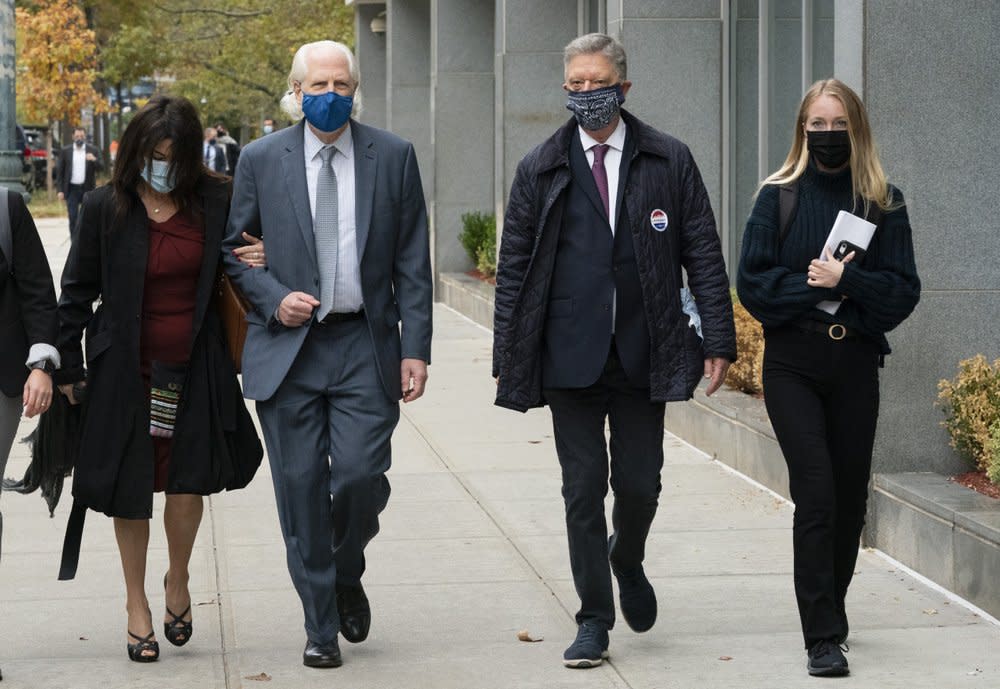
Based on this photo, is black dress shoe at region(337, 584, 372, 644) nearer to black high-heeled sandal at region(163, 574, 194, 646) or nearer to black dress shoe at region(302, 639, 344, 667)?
black dress shoe at region(302, 639, 344, 667)

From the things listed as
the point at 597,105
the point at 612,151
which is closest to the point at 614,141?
the point at 612,151

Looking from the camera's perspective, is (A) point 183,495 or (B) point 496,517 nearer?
(A) point 183,495

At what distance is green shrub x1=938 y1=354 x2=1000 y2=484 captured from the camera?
7.07m

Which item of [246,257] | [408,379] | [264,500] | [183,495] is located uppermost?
[246,257]

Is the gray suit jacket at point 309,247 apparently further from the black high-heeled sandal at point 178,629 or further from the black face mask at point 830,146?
the black face mask at point 830,146

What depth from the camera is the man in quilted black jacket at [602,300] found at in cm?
550

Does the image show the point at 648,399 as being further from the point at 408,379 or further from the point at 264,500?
the point at 264,500

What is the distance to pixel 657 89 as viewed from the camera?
11.9m

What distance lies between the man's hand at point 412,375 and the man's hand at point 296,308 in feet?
1.20

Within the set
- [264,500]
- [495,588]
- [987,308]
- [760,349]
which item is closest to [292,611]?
[495,588]

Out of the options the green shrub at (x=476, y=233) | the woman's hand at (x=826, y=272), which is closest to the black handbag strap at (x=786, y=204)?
the woman's hand at (x=826, y=272)

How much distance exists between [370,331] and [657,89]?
672 centimetres

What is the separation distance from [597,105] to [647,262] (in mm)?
506

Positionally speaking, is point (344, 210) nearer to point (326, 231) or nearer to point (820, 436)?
point (326, 231)
